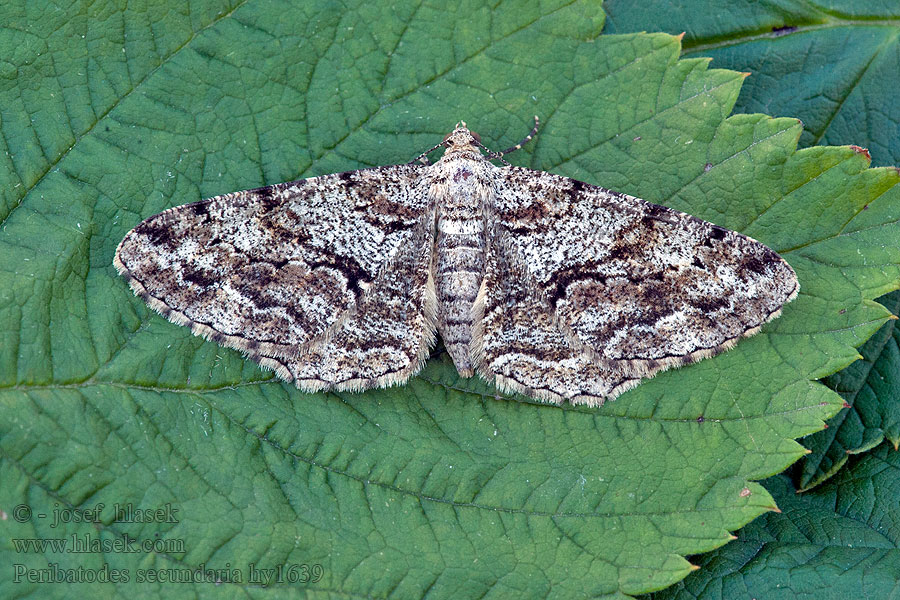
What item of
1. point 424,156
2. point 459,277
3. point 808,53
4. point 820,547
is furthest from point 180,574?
point 808,53

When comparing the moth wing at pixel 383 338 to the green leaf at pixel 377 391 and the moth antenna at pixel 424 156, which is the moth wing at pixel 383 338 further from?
the moth antenna at pixel 424 156

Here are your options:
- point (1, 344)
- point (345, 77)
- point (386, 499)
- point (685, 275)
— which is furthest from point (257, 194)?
point (685, 275)

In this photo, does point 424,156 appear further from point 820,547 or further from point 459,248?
point 820,547

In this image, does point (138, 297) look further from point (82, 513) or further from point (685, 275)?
point (685, 275)

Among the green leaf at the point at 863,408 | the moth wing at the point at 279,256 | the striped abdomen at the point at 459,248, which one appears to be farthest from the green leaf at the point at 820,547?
the moth wing at the point at 279,256

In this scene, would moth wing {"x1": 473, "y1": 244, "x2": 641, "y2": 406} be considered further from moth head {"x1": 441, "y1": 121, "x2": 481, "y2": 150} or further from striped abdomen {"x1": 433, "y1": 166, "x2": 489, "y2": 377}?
moth head {"x1": 441, "y1": 121, "x2": 481, "y2": 150}
